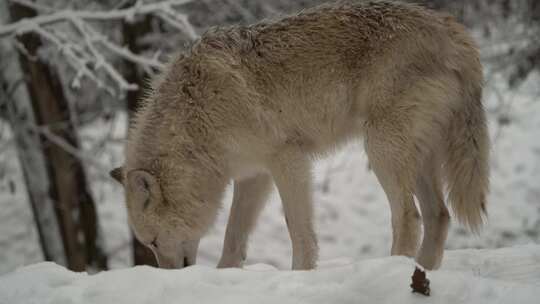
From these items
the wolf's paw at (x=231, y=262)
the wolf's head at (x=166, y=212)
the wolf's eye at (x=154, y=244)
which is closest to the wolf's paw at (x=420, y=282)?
the wolf's head at (x=166, y=212)

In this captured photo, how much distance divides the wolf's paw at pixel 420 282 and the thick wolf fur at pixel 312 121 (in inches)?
58.3

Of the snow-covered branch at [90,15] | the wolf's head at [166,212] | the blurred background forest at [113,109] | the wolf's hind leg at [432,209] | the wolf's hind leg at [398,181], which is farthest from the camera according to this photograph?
the blurred background forest at [113,109]

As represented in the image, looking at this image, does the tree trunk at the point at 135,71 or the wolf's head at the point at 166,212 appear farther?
the tree trunk at the point at 135,71

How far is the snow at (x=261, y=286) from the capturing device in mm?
3006

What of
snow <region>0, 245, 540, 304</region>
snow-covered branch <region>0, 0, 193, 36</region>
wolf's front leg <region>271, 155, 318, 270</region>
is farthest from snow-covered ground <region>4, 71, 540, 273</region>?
snow <region>0, 245, 540, 304</region>

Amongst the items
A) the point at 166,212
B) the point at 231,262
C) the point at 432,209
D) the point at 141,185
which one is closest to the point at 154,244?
the point at 166,212

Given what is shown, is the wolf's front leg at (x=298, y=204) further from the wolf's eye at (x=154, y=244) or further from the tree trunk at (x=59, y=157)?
the tree trunk at (x=59, y=157)

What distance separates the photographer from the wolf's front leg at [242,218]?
542 cm

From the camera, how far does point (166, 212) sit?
15.9 feet

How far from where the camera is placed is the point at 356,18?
4762 millimetres

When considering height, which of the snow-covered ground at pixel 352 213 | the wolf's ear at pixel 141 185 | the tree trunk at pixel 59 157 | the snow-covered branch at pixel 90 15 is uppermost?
the snow-covered branch at pixel 90 15

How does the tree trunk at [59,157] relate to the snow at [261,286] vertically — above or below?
below

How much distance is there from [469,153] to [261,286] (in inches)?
81.9

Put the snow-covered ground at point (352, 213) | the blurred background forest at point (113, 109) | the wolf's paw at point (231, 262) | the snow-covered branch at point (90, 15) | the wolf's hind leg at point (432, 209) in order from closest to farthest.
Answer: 1. the wolf's hind leg at point (432, 209)
2. the wolf's paw at point (231, 262)
3. the snow-covered branch at point (90, 15)
4. the blurred background forest at point (113, 109)
5. the snow-covered ground at point (352, 213)
